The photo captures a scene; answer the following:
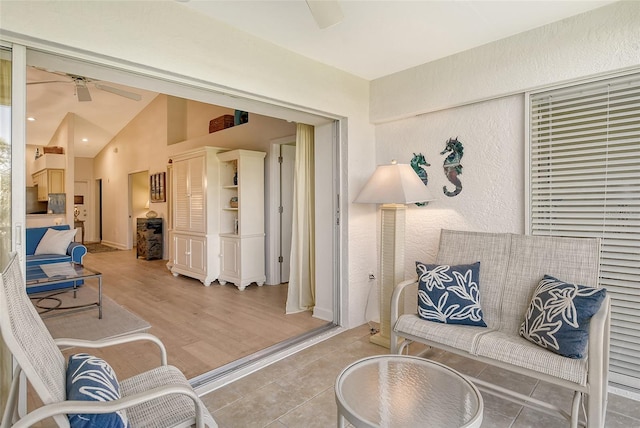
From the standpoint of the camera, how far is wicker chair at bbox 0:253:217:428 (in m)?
0.99

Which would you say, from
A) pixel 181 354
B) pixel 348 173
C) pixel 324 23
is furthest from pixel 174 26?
pixel 181 354

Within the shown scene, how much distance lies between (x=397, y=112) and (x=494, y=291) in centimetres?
179

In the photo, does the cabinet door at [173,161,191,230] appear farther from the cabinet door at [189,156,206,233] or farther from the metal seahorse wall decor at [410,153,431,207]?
the metal seahorse wall decor at [410,153,431,207]

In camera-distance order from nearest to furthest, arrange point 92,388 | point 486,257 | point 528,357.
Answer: point 92,388 → point 528,357 → point 486,257

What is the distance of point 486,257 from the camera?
2.48 m

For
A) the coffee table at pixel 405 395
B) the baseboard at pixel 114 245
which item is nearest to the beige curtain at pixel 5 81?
the coffee table at pixel 405 395

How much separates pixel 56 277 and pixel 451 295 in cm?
384

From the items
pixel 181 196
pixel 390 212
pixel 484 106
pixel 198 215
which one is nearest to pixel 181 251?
pixel 198 215

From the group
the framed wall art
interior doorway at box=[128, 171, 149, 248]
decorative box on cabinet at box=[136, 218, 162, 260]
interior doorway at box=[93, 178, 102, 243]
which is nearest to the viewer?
decorative box on cabinet at box=[136, 218, 162, 260]

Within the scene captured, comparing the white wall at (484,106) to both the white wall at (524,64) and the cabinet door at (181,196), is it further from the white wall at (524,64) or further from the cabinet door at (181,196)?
the cabinet door at (181,196)

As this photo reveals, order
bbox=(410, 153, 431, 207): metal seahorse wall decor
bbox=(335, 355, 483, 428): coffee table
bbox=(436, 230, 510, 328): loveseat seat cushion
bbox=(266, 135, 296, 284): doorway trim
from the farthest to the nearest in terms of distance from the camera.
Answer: bbox=(266, 135, 296, 284): doorway trim, bbox=(410, 153, 431, 207): metal seahorse wall decor, bbox=(436, 230, 510, 328): loveseat seat cushion, bbox=(335, 355, 483, 428): coffee table

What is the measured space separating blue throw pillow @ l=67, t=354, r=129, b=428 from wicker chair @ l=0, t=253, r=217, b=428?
28mm

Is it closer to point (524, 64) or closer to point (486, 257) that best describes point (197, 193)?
point (486, 257)

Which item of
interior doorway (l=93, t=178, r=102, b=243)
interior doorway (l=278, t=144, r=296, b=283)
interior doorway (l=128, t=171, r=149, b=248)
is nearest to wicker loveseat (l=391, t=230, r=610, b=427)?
interior doorway (l=278, t=144, r=296, b=283)
